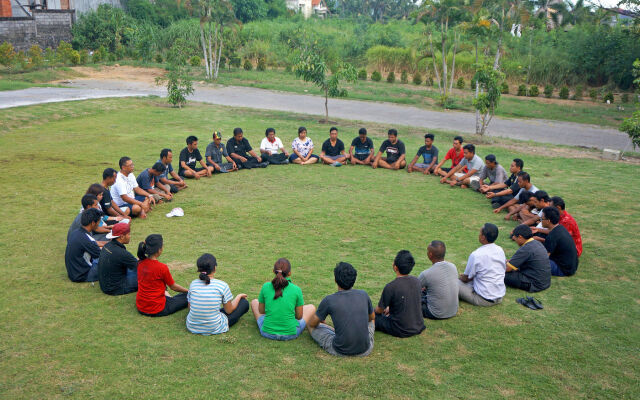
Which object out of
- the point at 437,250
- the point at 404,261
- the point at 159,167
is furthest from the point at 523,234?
the point at 159,167

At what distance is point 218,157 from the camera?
46.2 feet

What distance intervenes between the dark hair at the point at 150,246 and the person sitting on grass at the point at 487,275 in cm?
410

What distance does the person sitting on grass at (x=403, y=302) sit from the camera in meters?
6.25

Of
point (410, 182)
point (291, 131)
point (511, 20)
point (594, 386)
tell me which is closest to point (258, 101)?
point (291, 131)

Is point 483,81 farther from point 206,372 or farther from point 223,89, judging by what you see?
point 223,89

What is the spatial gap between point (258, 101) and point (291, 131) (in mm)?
8522

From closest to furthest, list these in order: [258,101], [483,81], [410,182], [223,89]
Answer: [410,182] < [483,81] < [258,101] < [223,89]

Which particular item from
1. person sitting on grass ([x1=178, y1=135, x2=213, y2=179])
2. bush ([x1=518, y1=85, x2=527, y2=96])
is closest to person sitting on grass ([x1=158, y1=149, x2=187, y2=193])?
person sitting on grass ([x1=178, y1=135, x2=213, y2=179])

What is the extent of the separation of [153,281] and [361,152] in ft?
31.9

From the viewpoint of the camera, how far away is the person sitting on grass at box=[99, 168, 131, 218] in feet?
31.5

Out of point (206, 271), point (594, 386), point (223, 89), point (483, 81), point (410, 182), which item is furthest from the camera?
point (223, 89)

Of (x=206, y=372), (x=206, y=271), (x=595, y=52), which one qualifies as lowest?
(x=206, y=372)

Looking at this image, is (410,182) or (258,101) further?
(258,101)

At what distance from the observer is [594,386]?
5500 mm
